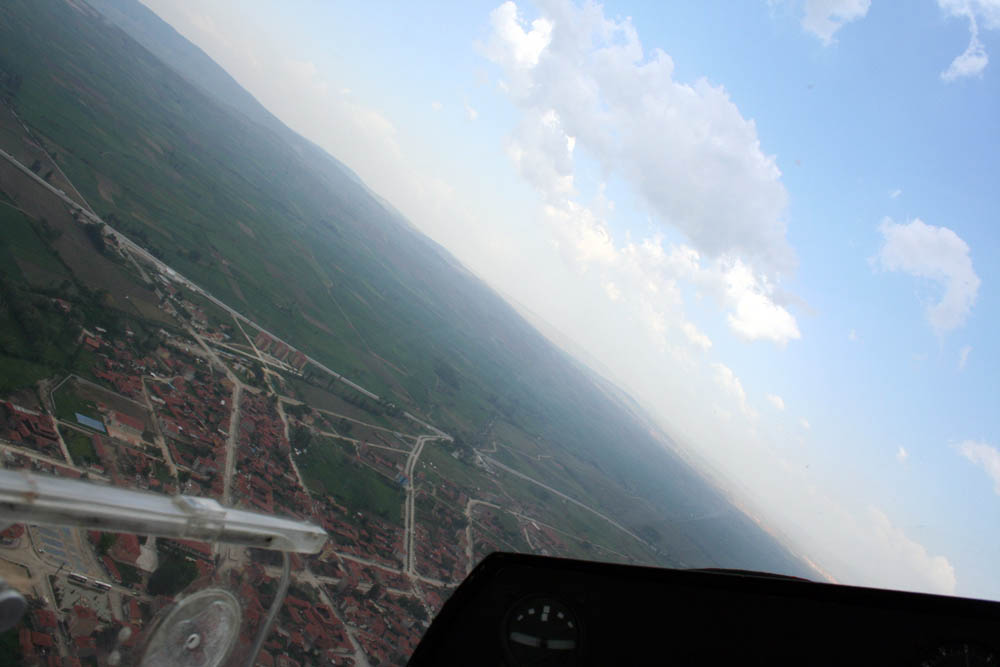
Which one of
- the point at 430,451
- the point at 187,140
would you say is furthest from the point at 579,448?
the point at 187,140

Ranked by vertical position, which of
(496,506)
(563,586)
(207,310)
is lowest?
(207,310)

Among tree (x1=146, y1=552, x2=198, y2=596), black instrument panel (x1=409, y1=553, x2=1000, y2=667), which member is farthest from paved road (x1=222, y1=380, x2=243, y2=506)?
black instrument panel (x1=409, y1=553, x2=1000, y2=667)

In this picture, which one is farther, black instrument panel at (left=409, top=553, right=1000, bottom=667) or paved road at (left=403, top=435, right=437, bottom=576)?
paved road at (left=403, top=435, right=437, bottom=576)

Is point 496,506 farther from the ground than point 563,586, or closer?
closer

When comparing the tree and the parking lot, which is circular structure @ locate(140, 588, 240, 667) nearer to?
the tree

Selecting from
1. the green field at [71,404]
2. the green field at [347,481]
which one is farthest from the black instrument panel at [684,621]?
the green field at [347,481]

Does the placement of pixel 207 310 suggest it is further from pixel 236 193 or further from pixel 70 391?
pixel 236 193
